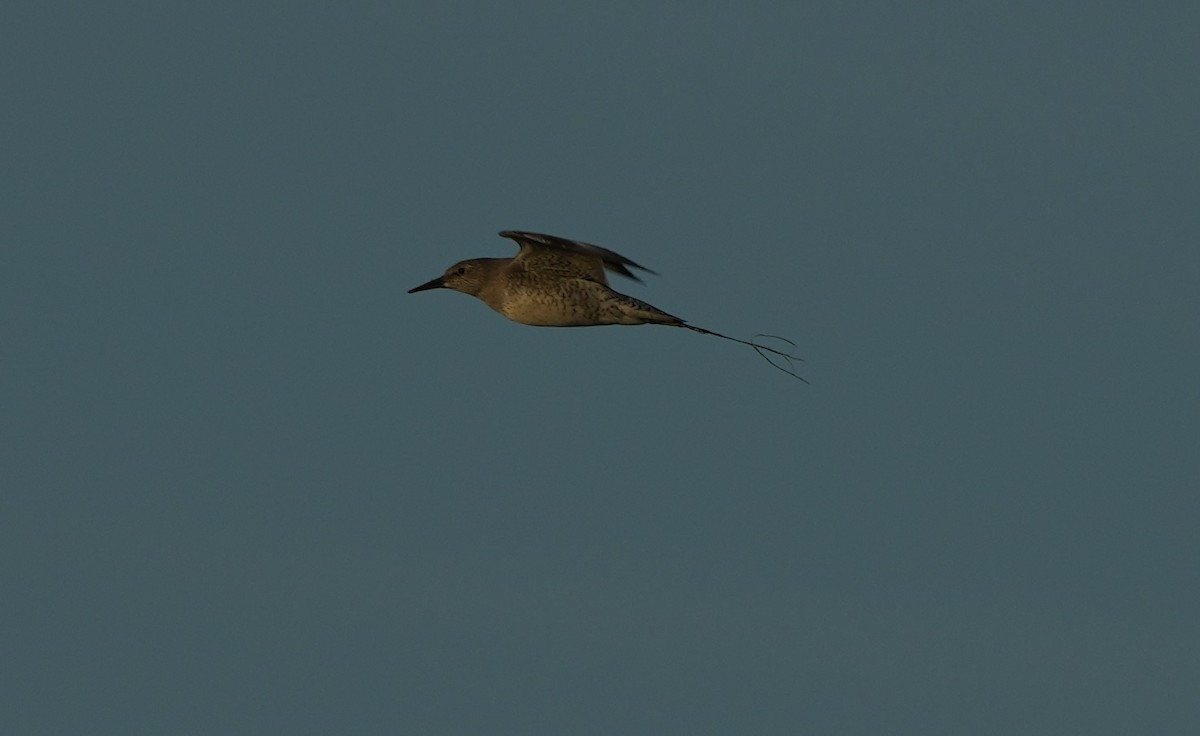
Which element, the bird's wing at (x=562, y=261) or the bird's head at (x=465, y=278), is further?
the bird's head at (x=465, y=278)

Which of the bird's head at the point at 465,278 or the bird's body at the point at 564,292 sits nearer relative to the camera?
the bird's body at the point at 564,292

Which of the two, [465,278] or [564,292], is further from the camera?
[465,278]

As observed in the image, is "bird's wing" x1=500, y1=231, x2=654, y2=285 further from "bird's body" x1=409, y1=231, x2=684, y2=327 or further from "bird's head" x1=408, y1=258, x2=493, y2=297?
"bird's head" x1=408, y1=258, x2=493, y2=297

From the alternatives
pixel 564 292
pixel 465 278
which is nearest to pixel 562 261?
pixel 564 292

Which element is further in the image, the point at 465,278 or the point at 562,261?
the point at 465,278

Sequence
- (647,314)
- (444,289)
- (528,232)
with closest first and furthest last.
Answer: (528,232)
(647,314)
(444,289)

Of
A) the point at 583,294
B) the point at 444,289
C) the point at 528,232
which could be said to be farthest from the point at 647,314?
the point at 444,289

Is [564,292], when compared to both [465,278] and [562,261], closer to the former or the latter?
[562,261]

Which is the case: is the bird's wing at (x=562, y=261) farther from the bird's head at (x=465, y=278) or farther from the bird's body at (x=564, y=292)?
the bird's head at (x=465, y=278)

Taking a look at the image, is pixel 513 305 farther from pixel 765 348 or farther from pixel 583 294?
pixel 765 348

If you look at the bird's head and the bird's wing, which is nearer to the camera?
the bird's wing

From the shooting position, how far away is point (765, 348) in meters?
24.5

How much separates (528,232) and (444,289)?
16.5 feet

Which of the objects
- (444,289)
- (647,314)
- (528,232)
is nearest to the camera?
(528,232)
